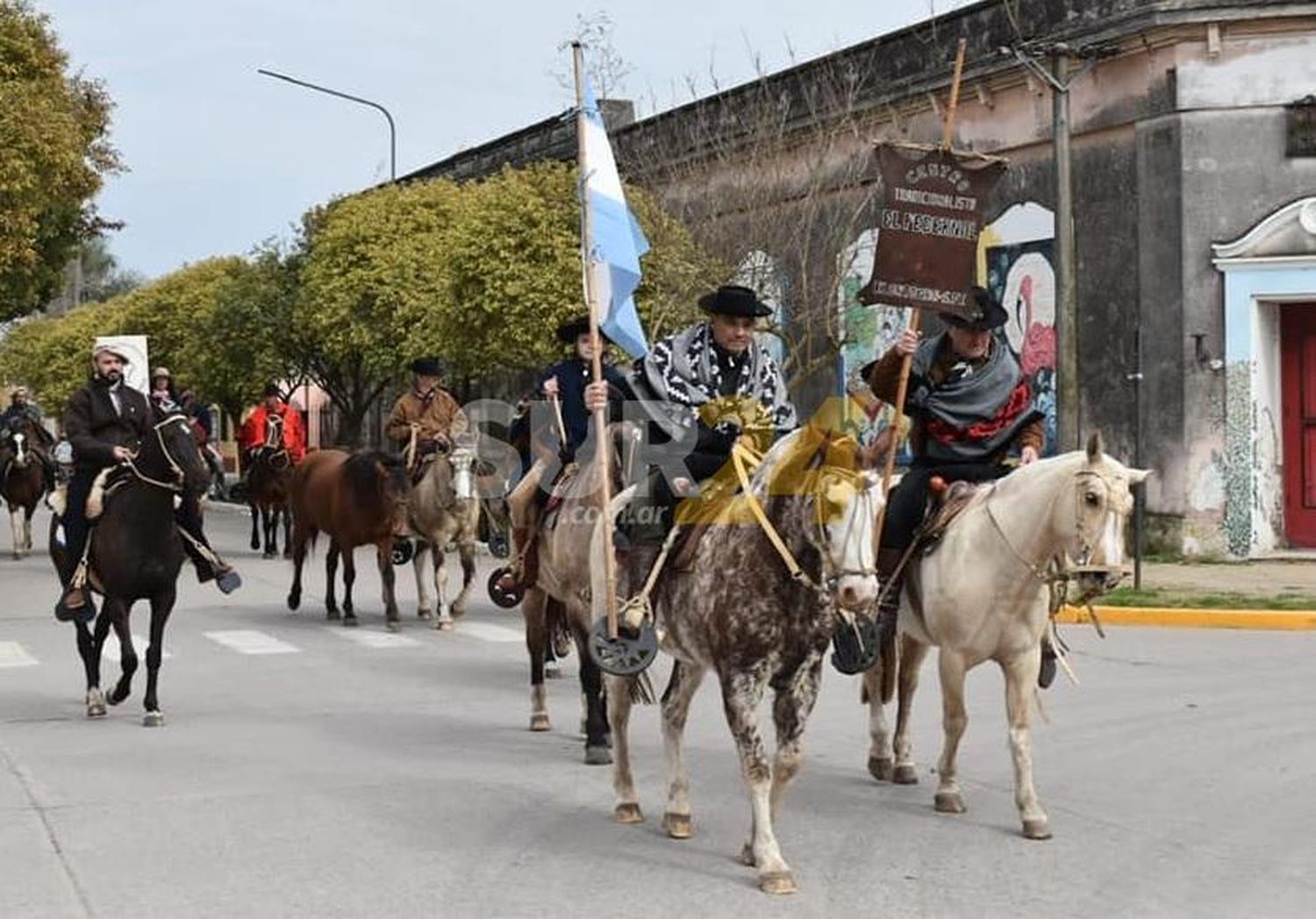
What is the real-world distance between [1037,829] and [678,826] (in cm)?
156

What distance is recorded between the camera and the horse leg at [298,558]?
18562 mm

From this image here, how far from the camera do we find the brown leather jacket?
683 inches

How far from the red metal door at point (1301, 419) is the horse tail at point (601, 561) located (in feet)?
48.7

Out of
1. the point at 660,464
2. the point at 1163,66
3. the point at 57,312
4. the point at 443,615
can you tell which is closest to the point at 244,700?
the point at 443,615

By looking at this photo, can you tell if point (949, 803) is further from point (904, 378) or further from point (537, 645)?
point (537, 645)

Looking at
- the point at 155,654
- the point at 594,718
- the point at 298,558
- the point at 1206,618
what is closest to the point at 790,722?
the point at 594,718

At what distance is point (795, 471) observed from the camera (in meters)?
7.24

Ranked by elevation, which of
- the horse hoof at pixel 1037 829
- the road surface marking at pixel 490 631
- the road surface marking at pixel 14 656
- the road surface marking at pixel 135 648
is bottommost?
the horse hoof at pixel 1037 829

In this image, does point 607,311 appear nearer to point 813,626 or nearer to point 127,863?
point 813,626

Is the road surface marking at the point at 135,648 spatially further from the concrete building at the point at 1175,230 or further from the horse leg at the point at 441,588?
the concrete building at the point at 1175,230

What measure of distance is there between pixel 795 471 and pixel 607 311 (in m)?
2.07

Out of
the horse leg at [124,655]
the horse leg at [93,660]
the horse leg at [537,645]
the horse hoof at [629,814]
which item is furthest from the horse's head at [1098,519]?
the horse leg at [93,660]

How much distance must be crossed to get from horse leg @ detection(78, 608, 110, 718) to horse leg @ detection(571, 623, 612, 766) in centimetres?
365

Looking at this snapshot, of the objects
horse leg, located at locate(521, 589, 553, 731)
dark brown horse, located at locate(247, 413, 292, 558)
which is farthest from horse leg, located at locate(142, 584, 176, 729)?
dark brown horse, located at locate(247, 413, 292, 558)
